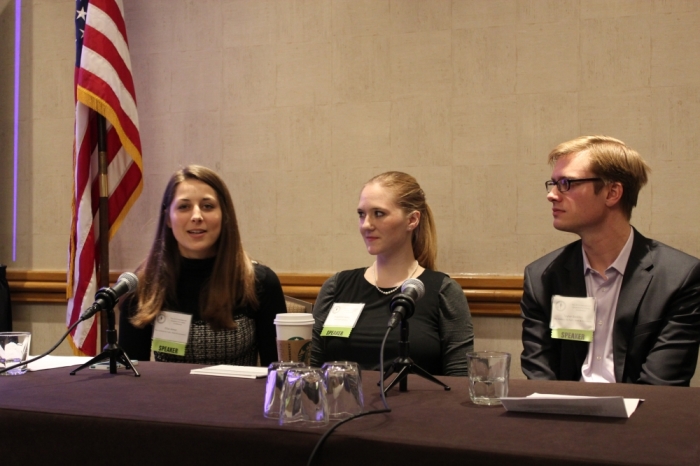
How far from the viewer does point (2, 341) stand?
6.53ft

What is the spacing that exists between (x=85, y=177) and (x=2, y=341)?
2.13 meters

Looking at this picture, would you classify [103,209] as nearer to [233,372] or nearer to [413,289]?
[233,372]

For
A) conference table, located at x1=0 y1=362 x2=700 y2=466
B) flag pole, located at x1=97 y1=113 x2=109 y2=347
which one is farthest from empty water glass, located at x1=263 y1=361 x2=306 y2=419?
flag pole, located at x1=97 y1=113 x2=109 y2=347

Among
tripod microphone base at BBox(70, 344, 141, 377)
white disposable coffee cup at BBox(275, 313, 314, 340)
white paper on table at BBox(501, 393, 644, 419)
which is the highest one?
white disposable coffee cup at BBox(275, 313, 314, 340)

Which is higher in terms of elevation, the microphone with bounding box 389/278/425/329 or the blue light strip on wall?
the blue light strip on wall

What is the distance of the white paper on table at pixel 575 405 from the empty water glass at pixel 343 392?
27 cm

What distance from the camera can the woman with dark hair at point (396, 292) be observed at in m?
2.64

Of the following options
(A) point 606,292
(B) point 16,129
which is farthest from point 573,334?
(B) point 16,129

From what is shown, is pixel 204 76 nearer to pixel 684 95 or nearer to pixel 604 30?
pixel 604 30

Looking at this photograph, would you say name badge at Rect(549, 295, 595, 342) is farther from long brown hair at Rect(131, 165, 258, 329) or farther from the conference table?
long brown hair at Rect(131, 165, 258, 329)

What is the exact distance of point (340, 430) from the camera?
121 centimetres

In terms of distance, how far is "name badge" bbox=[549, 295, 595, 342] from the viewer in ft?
7.77

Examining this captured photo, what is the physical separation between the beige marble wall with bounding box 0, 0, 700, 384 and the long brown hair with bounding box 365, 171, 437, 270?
0.74 metres

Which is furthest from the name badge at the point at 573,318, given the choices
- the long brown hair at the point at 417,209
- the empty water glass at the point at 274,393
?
the empty water glass at the point at 274,393
